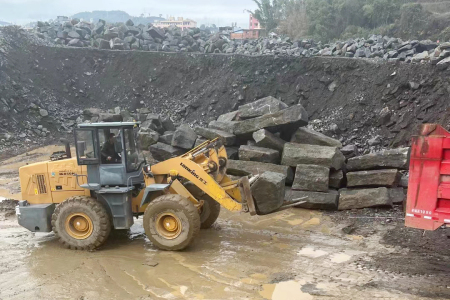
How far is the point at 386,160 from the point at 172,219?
5443 mm

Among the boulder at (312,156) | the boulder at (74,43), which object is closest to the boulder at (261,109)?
the boulder at (312,156)

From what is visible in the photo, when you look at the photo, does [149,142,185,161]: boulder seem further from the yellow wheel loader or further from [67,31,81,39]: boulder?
[67,31,81,39]: boulder

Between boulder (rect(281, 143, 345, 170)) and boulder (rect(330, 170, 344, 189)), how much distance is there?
0.46 ft

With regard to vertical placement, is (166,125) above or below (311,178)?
above

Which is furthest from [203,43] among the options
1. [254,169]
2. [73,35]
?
[254,169]

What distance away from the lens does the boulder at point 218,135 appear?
11898mm

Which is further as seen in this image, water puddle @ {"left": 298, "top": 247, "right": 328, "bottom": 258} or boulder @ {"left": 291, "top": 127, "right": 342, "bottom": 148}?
boulder @ {"left": 291, "top": 127, "right": 342, "bottom": 148}

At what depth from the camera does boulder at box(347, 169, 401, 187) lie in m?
9.81

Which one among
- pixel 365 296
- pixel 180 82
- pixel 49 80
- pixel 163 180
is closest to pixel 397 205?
pixel 365 296

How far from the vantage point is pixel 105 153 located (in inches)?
306

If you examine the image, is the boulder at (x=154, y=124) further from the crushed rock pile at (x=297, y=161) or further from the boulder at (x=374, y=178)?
the boulder at (x=374, y=178)

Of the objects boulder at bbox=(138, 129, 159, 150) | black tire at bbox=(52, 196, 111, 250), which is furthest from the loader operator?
boulder at bbox=(138, 129, 159, 150)

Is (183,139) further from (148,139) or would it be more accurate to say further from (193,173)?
(193,173)

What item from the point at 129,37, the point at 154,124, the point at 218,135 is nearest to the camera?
the point at 218,135
